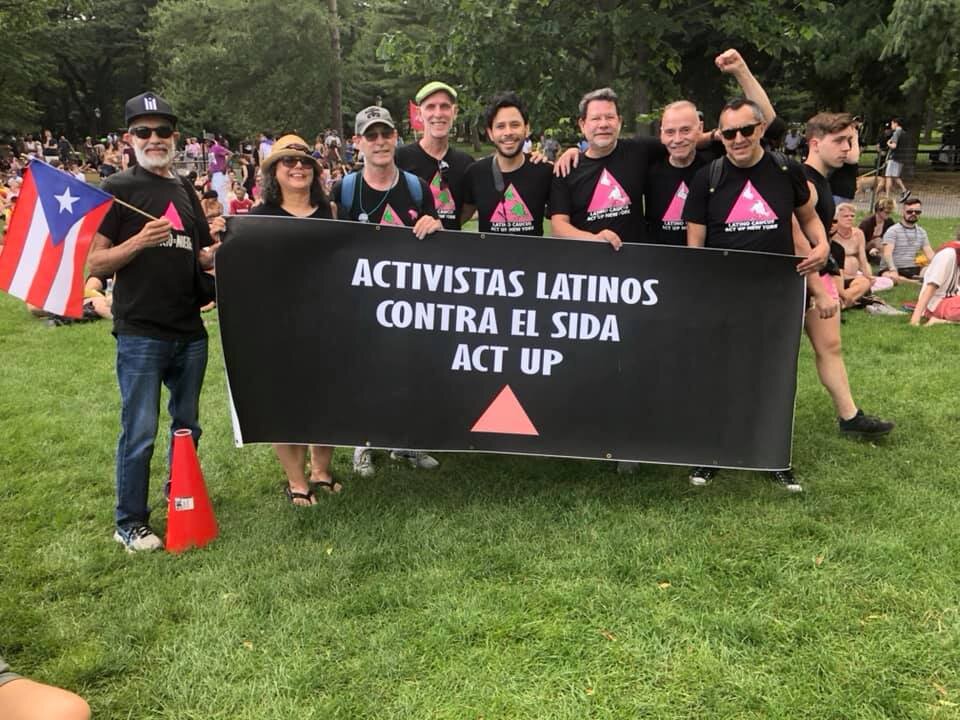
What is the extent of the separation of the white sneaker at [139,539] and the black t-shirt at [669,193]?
322 cm

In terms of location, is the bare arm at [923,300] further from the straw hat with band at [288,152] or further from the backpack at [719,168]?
the straw hat with band at [288,152]

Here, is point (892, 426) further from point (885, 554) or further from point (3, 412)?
point (3, 412)

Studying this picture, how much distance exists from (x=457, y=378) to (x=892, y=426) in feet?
9.39

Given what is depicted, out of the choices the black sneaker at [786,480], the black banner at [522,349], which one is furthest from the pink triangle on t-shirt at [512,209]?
the black sneaker at [786,480]

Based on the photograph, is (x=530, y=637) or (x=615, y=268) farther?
(x=615, y=268)

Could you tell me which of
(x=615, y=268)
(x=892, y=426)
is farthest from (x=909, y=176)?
(x=615, y=268)

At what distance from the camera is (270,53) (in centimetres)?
3362

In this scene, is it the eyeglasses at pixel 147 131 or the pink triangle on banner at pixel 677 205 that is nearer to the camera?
the eyeglasses at pixel 147 131

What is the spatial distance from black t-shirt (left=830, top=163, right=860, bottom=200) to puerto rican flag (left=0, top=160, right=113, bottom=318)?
429cm

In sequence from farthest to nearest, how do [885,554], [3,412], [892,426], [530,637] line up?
1. [3,412]
2. [892,426]
3. [885,554]
4. [530,637]

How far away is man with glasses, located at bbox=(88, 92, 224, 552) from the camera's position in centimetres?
356

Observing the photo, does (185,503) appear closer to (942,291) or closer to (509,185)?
(509,185)

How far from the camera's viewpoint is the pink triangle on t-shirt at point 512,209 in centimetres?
439

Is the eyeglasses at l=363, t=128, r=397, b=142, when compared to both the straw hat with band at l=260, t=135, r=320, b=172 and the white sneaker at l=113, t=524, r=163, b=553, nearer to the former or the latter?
the straw hat with band at l=260, t=135, r=320, b=172
